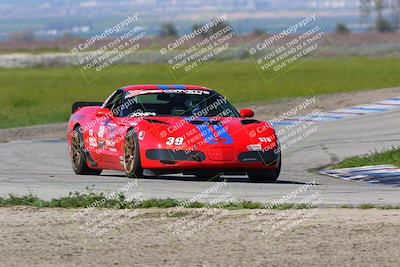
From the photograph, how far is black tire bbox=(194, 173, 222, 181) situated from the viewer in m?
16.0

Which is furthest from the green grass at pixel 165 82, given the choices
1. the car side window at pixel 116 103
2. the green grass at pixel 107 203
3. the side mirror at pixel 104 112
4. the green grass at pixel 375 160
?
the green grass at pixel 107 203

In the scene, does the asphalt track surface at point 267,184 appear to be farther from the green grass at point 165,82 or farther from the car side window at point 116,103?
the green grass at point 165,82

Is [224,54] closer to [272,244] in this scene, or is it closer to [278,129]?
[278,129]

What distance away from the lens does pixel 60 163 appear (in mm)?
20172

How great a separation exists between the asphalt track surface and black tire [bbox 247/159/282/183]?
0.56 feet

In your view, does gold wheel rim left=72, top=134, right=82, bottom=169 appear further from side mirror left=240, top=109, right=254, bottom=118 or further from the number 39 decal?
side mirror left=240, top=109, right=254, bottom=118

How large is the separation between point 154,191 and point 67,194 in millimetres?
1002

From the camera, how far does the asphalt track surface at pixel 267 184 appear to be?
14.0 meters

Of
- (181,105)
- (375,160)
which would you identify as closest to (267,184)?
(181,105)

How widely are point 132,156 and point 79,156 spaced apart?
6.24ft

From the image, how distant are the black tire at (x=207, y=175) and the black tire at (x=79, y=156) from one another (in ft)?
5.37

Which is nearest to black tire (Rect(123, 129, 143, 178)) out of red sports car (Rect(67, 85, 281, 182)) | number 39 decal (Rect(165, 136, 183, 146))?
red sports car (Rect(67, 85, 281, 182))

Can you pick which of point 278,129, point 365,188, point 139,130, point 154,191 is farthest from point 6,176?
point 278,129

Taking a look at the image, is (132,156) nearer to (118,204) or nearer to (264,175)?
(264,175)
